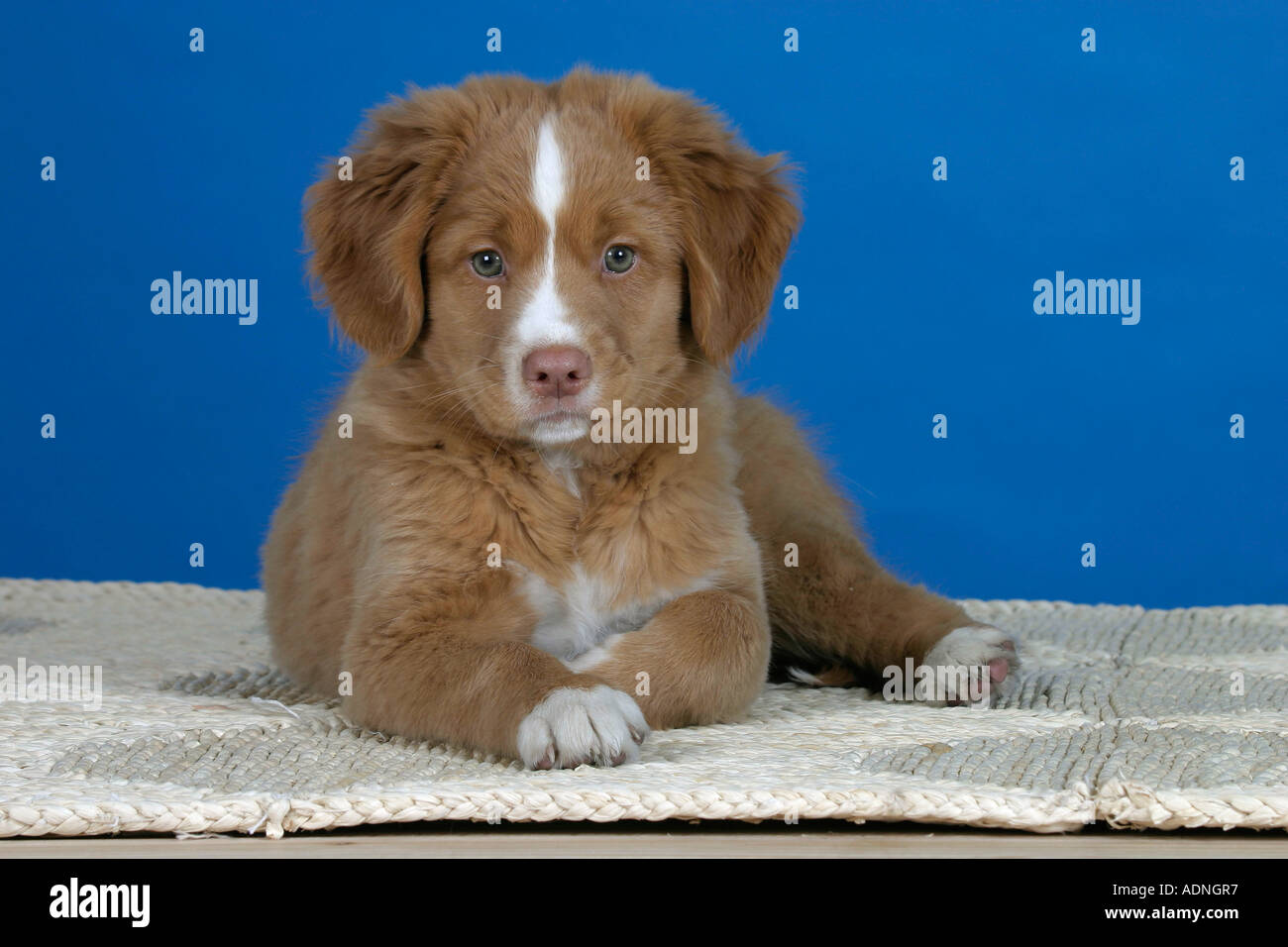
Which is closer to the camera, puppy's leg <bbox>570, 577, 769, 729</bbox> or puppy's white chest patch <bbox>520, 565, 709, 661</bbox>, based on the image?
puppy's leg <bbox>570, 577, 769, 729</bbox>

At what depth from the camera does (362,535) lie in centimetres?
386

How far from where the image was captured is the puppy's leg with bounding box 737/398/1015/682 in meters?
4.15

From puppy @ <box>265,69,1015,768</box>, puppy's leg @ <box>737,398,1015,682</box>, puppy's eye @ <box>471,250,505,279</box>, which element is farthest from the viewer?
puppy's leg @ <box>737,398,1015,682</box>

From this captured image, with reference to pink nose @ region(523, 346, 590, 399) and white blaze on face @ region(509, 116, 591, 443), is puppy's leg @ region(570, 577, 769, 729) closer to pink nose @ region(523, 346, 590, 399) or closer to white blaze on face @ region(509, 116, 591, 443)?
white blaze on face @ region(509, 116, 591, 443)

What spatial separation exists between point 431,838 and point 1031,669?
7.55 ft

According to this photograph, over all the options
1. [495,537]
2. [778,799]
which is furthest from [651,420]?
[778,799]

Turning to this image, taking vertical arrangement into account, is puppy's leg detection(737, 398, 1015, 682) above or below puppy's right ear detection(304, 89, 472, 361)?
below

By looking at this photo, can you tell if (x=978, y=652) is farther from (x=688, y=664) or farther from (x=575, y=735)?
(x=575, y=735)

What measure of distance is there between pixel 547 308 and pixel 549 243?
0.57ft
